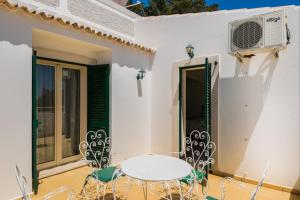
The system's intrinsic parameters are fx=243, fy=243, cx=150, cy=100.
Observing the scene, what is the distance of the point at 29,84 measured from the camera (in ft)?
15.0

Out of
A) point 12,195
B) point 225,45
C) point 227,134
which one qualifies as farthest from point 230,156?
point 12,195

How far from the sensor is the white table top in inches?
133

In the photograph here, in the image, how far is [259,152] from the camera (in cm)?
548

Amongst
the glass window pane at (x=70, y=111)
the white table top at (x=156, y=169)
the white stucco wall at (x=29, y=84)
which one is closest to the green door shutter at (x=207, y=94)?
the white table top at (x=156, y=169)

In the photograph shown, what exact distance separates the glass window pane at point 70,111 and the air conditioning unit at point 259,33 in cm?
417

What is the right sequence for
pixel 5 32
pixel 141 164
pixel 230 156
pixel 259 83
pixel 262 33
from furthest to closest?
pixel 230 156 < pixel 259 83 < pixel 262 33 < pixel 5 32 < pixel 141 164

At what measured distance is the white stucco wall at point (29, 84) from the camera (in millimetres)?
4230

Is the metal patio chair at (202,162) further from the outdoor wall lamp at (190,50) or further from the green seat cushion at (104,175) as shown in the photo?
the outdoor wall lamp at (190,50)

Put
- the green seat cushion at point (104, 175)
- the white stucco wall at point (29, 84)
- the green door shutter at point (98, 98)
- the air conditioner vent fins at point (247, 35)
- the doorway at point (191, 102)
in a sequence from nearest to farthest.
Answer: the white stucco wall at point (29, 84), the green seat cushion at point (104, 175), the air conditioner vent fins at point (247, 35), the green door shutter at point (98, 98), the doorway at point (191, 102)

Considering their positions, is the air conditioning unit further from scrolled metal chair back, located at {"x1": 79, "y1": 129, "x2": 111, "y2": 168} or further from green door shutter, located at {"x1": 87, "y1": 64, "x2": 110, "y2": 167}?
scrolled metal chair back, located at {"x1": 79, "y1": 129, "x2": 111, "y2": 168}

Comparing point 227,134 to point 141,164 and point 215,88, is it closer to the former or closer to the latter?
point 215,88

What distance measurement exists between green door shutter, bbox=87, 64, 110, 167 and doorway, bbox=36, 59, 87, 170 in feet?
0.69

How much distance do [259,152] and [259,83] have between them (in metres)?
1.55

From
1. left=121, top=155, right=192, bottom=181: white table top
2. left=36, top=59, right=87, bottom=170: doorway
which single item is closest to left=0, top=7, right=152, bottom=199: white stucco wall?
left=36, top=59, right=87, bottom=170: doorway
